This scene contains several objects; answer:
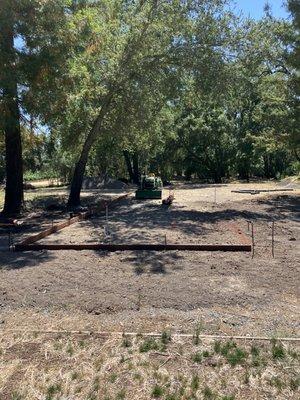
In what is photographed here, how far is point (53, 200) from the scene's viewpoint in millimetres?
20000

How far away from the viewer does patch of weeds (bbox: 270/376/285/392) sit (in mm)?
3673

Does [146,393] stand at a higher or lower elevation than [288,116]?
lower

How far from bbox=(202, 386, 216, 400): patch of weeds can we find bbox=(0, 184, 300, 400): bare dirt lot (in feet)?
0.65

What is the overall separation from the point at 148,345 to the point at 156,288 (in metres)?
1.87

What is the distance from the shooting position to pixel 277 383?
371 centimetres

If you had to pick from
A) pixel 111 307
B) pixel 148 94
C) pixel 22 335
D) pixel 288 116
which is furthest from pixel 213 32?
pixel 22 335

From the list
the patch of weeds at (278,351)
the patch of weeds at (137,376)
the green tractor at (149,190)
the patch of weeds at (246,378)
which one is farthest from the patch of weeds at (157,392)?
the green tractor at (149,190)

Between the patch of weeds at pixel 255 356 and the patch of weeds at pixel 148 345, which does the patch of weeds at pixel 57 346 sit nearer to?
the patch of weeds at pixel 148 345

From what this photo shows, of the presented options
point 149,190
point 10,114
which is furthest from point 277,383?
point 149,190

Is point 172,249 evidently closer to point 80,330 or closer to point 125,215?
point 80,330

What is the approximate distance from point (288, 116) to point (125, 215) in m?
8.77

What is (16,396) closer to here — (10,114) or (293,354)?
(293,354)

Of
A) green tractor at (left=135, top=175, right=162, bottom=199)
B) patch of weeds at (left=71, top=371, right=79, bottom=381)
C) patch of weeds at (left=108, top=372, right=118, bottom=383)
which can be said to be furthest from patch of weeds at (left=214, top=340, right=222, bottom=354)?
green tractor at (left=135, top=175, right=162, bottom=199)

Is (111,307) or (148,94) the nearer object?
(111,307)
